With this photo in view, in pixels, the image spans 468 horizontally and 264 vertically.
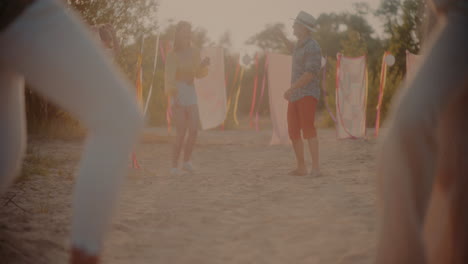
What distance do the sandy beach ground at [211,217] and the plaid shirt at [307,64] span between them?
0.99 m

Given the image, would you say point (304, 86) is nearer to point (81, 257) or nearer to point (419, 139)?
point (419, 139)

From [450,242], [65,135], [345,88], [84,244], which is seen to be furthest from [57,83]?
[345,88]

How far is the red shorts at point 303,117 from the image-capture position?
4691mm

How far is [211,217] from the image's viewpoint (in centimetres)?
300

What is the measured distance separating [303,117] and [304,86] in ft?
1.18

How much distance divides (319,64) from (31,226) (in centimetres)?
337

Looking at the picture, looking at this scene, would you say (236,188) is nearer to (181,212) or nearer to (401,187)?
(181,212)

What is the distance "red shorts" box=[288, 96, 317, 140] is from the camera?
4691 millimetres

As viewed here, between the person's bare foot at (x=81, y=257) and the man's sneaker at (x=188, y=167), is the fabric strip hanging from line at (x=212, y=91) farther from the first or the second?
the person's bare foot at (x=81, y=257)

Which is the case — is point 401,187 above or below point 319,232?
above

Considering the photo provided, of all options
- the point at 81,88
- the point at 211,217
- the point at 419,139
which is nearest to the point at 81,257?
the point at 81,88

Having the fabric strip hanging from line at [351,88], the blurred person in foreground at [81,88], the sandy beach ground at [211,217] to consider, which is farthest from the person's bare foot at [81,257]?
the fabric strip hanging from line at [351,88]

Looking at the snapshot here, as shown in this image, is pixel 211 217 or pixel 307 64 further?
pixel 307 64

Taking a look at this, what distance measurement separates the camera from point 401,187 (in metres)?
1.11
